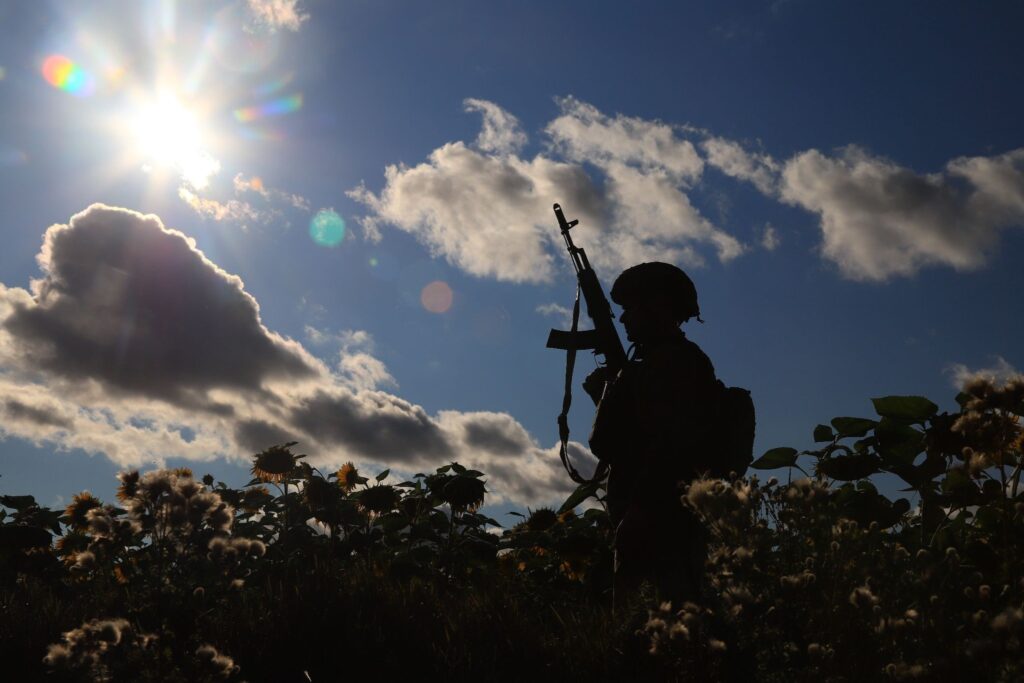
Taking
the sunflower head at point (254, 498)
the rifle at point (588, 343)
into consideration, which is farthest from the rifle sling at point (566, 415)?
the sunflower head at point (254, 498)

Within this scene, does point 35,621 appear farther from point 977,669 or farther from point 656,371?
point 977,669

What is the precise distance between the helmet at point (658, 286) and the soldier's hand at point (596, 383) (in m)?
0.61

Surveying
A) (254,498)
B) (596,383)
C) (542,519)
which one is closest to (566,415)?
(596,383)

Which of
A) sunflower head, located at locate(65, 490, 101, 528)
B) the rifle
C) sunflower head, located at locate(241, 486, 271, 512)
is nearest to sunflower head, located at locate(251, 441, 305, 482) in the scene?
sunflower head, located at locate(241, 486, 271, 512)

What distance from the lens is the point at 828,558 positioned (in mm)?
3043

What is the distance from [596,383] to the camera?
5109 mm

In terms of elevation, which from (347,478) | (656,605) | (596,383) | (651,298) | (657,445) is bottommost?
(656,605)

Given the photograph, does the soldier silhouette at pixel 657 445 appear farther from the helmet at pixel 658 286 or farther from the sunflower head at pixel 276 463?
the sunflower head at pixel 276 463

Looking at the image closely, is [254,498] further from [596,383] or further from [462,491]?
[596,383]

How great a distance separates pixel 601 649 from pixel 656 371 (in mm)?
1377

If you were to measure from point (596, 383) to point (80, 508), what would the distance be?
6.94 metres

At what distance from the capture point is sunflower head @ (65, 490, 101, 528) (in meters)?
9.09

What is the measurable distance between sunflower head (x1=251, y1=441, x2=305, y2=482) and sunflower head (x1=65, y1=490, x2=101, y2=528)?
210 centimetres

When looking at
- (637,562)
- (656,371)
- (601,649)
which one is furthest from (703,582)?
(656,371)
